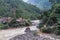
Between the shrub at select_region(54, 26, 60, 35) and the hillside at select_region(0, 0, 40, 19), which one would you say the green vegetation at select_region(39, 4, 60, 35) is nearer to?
the shrub at select_region(54, 26, 60, 35)

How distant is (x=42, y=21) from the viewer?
70.6 feet

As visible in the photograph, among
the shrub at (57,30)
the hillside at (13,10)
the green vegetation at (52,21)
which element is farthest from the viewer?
the hillside at (13,10)

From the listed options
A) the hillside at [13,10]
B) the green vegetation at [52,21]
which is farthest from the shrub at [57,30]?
the hillside at [13,10]

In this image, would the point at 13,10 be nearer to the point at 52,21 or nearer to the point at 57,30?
the point at 52,21

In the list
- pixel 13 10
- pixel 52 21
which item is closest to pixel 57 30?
pixel 52 21

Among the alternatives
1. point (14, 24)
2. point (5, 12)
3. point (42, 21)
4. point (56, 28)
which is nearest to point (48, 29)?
point (56, 28)

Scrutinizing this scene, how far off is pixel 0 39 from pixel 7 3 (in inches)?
1036

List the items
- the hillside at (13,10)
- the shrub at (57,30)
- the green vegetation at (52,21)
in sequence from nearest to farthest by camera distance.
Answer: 1. the shrub at (57,30)
2. the green vegetation at (52,21)
3. the hillside at (13,10)

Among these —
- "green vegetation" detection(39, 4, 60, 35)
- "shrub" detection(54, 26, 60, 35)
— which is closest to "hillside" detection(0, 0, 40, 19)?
"green vegetation" detection(39, 4, 60, 35)

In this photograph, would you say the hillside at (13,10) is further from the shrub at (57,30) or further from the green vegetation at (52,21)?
the shrub at (57,30)

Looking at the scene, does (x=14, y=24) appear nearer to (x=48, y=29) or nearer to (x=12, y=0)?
(x=48, y=29)

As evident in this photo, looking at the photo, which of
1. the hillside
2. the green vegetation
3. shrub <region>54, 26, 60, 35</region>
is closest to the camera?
shrub <region>54, 26, 60, 35</region>

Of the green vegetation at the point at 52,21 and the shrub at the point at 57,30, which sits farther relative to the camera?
the green vegetation at the point at 52,21

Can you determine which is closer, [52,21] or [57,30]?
[57,30]
